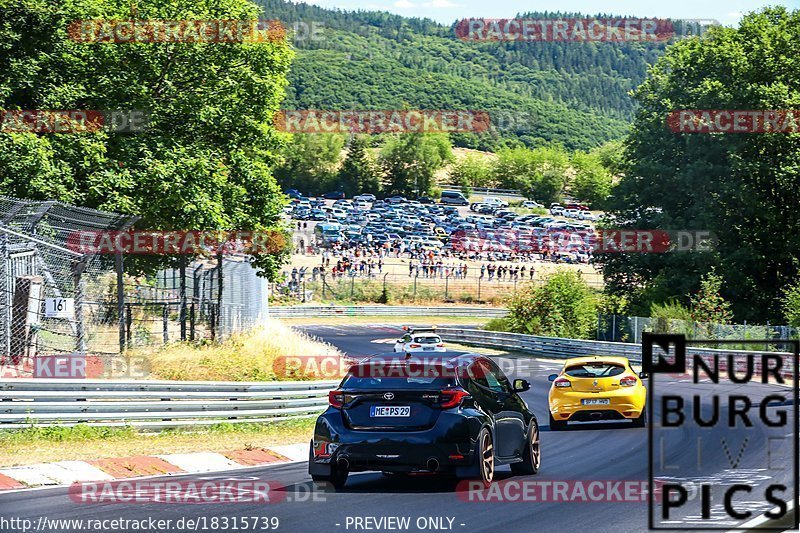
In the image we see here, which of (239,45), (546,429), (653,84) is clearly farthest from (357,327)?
(546,429)

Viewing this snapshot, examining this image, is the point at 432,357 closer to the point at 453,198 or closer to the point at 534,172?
the point at 453,198

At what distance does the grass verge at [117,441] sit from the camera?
14.8 m

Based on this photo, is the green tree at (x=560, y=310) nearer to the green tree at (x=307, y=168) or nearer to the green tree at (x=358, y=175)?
the green tree at (x=358, y=175)

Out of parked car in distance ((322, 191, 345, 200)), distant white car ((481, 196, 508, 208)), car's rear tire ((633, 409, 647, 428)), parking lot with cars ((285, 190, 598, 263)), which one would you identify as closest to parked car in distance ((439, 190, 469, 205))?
parking lot with cars ((285, 190, 598, 263))

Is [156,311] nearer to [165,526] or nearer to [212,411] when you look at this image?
[212,411]

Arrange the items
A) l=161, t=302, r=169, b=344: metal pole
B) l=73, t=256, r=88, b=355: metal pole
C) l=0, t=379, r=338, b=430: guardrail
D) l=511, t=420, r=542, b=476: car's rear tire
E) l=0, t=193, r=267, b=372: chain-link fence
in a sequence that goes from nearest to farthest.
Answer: l=511, t=420, r=542, b=476: car's rear tire
l=0, t=379, r=338, b=430: guardrail
l=0, t=193, r=267, b=372: chain-link fence
l=73, t=256, r=88, b=355: metal pole
l=161, t=302, r=169, b=344: metal pole

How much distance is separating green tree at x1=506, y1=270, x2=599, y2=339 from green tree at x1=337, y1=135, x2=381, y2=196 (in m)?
106

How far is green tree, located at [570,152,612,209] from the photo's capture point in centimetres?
16221

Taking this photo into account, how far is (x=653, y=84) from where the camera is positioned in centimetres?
5875

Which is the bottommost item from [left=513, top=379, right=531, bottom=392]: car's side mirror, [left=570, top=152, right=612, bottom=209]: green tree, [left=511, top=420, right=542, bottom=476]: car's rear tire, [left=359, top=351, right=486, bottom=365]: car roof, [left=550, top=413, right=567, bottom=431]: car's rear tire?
[left=550, top=413, right=567, bottom=431]: car's rear tire

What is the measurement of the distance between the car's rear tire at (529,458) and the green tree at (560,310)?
3901 centimetres

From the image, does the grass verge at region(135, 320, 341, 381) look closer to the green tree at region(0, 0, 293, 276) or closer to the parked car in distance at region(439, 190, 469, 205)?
the green tree at region(0, 0, 293, 276)

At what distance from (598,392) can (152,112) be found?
15988 mm

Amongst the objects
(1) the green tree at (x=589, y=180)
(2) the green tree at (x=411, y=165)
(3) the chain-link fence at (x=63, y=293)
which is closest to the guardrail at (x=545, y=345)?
(3) the chain-link fence at (x=63, y=293)
